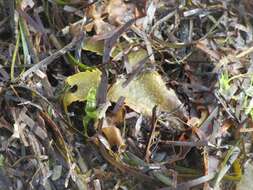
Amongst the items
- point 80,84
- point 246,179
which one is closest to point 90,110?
point 80,84

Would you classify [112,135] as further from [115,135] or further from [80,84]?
[80,84]

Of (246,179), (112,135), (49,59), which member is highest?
(49,59)

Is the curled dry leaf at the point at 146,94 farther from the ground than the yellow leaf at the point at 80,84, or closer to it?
closer to it

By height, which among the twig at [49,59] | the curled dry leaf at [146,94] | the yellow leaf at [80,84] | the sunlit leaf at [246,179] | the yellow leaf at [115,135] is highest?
the twig at [49,59]

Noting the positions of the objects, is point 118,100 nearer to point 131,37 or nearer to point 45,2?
point 131,37

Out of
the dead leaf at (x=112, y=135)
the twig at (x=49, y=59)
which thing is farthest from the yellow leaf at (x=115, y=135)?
the twig at (x=49, y=59)

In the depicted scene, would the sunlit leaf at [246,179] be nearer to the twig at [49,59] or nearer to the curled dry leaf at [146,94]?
the curled dry leaf at [146,94]

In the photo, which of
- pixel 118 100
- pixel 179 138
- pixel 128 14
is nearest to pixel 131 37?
pixel 128 14

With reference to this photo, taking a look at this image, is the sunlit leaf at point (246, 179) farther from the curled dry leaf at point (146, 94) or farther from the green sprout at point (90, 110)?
the green sprout at point (90, 110)

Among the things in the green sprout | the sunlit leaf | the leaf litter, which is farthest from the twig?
the sunlit leaf
